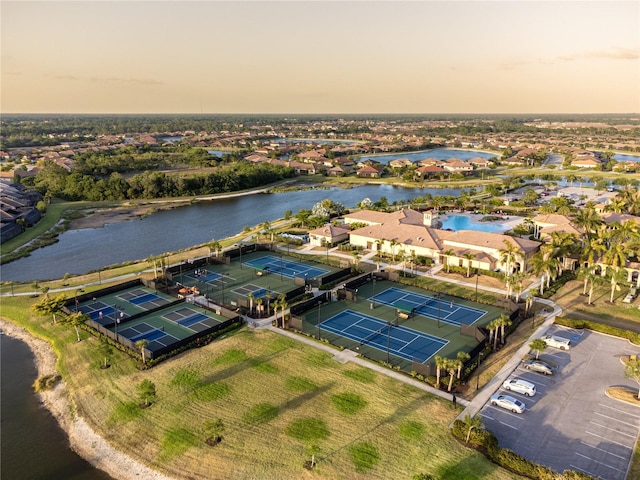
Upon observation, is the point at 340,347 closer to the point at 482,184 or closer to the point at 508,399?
the point at 508,399

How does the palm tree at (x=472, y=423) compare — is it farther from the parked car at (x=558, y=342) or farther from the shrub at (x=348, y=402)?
the parked car at (x=558, y=342)

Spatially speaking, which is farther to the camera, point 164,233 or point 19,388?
point 164,233

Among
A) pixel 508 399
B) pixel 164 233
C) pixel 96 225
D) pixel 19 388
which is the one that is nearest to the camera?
pixel 508 399

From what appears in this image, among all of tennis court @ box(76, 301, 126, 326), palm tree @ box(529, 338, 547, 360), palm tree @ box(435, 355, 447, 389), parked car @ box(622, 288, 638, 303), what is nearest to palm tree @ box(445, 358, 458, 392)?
palm tree @ box(435, 355, 447, 389)

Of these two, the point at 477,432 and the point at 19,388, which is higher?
the point at 477,432

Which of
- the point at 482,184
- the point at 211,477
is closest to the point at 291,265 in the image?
the point at 211,477
